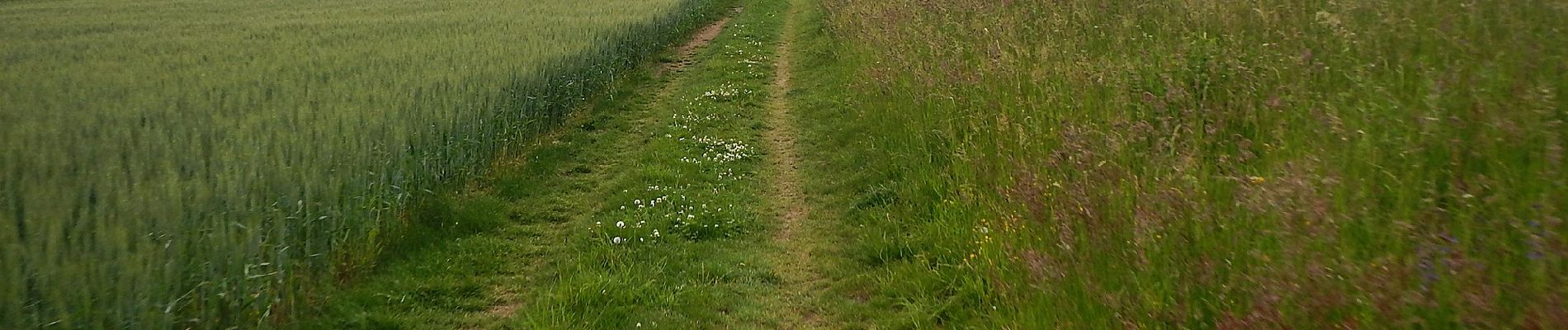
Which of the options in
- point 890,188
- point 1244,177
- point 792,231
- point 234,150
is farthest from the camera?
point 890,188

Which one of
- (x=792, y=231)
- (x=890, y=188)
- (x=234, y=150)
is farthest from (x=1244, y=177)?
(x=234, y=150)

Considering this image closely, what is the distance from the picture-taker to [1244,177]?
4.29 meters

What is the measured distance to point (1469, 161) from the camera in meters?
3.56

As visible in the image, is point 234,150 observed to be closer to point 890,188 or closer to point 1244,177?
point 890,188

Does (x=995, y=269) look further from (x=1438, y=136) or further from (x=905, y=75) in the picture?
(x=905, y=75)

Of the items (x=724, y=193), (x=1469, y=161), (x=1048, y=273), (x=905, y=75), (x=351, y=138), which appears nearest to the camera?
(x=1469, y=161)

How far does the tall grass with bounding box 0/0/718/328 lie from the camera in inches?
168

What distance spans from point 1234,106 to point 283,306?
206 inches

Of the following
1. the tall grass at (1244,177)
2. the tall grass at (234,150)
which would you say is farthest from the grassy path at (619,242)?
the tall grass at (1244,177)

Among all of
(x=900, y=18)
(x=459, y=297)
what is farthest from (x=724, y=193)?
(x=900, y=18)

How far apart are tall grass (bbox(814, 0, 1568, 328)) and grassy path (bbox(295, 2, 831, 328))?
0.68 metres

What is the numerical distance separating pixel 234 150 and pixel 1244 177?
596 centimetres

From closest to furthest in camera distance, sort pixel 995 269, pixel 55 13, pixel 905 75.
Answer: pixel 995 269 → pixel 905 75 → pixel 55 13

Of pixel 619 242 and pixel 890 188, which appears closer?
pixel 619 242
